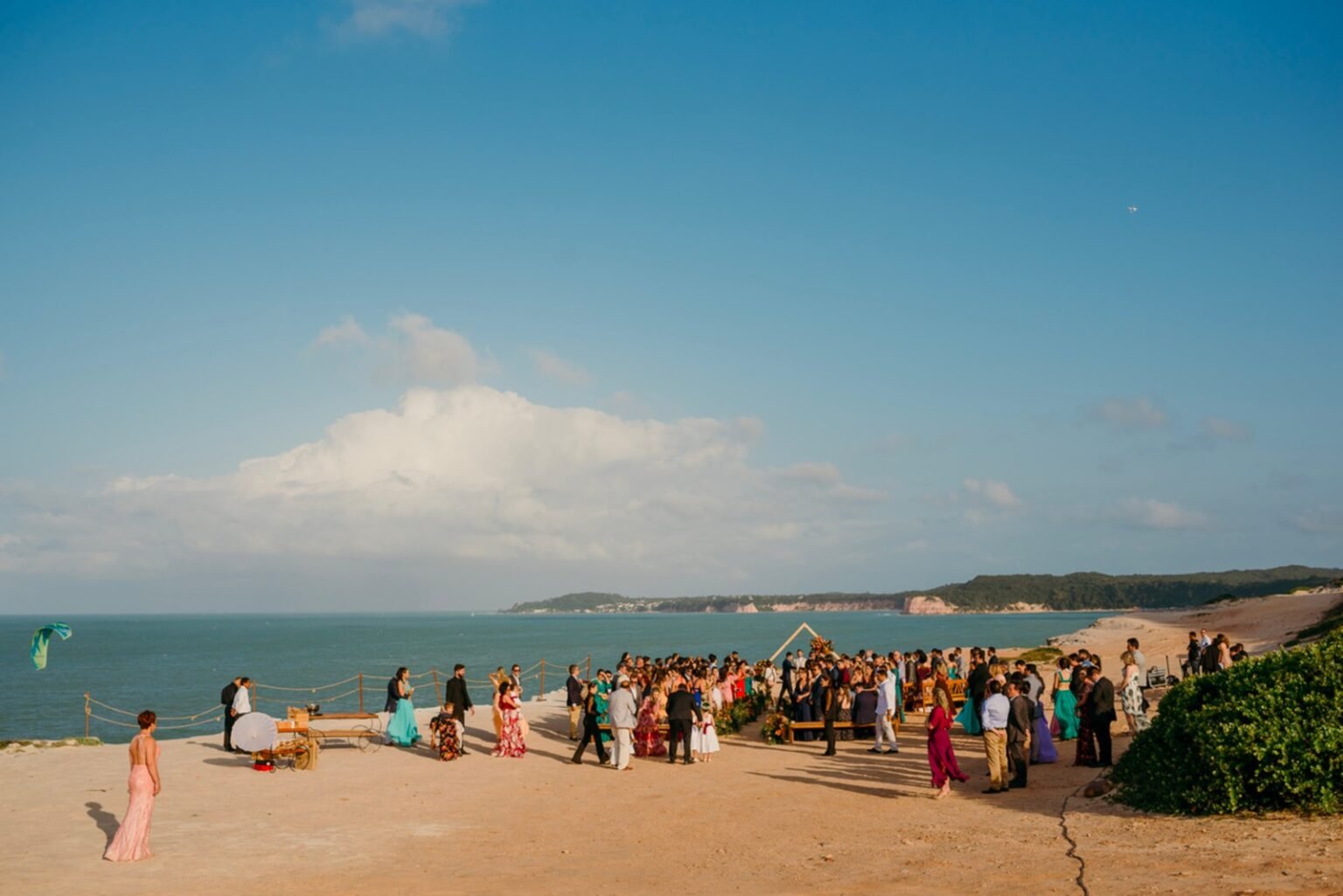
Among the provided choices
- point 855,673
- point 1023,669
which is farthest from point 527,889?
point 855,673

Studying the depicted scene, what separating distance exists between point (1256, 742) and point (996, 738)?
13.4ft

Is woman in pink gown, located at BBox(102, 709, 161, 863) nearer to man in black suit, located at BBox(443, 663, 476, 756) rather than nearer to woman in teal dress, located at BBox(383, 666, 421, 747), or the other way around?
man in black suit, located at BBox(443, 663, 476, 756)

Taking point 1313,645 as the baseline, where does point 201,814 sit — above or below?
below

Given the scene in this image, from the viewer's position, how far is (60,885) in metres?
10.5

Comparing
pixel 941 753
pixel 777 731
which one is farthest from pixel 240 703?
pixel 941 753

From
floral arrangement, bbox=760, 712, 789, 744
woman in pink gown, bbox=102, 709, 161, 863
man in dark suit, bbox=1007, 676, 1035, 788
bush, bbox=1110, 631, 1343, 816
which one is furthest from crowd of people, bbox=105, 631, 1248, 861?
woman in pink gown, bbox=102, 709, 161, 863

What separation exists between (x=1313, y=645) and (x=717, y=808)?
7.74m

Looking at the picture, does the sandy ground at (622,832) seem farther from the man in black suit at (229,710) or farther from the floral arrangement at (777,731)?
the floral arrangement at (777,731)

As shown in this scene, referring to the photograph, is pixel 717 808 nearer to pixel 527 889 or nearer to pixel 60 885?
pixel 527 889

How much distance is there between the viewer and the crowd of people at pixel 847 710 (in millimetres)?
14922

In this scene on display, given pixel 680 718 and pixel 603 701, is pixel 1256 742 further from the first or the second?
pixel 603 701

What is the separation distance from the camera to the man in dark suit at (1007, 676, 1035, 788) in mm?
14766

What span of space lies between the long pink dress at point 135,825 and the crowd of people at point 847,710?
7.09 meters

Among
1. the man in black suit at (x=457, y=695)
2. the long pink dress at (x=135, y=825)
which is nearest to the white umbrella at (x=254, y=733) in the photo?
the man in black suit at (x=457, y=695)
